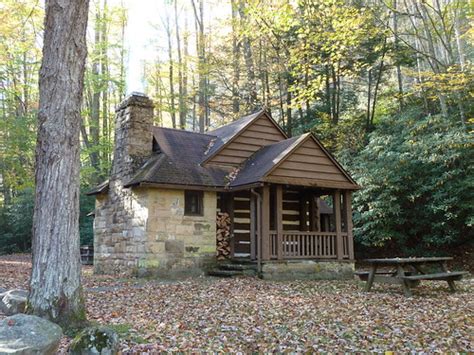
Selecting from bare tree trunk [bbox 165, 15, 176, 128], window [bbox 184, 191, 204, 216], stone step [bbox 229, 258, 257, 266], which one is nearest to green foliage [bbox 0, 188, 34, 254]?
bare tree trunk [bbox 165, 15, 176, 128]

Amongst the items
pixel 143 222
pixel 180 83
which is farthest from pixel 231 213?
pixel 180 83

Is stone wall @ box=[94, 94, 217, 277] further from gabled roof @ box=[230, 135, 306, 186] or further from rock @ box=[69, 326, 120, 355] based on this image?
rock @ box=[69, 326, 120, 355]

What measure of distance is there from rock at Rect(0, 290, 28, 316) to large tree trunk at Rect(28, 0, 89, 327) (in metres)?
0.91

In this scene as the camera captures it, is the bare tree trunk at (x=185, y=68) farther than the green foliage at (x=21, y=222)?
Yes

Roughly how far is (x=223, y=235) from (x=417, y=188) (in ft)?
29.5

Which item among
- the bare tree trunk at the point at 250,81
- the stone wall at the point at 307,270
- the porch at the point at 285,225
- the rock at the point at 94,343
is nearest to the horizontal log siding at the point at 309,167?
the porch at the point at 285,225

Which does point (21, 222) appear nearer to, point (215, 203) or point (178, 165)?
point (178, 165)

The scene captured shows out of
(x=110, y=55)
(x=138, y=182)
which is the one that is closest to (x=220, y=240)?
(x=138, y=182)

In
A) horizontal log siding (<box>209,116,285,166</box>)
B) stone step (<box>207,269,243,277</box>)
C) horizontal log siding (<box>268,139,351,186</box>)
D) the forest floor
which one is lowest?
the forest floor

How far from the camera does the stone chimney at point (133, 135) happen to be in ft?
50.5

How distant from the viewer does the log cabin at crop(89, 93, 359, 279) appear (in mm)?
13906

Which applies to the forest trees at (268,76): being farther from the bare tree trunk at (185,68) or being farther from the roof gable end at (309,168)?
the roof gable end at (309,168)

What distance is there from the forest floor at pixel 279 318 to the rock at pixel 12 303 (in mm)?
1088

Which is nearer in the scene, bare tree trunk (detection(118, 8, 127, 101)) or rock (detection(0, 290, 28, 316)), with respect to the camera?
rock (detection(0, 290, 28, 316))
